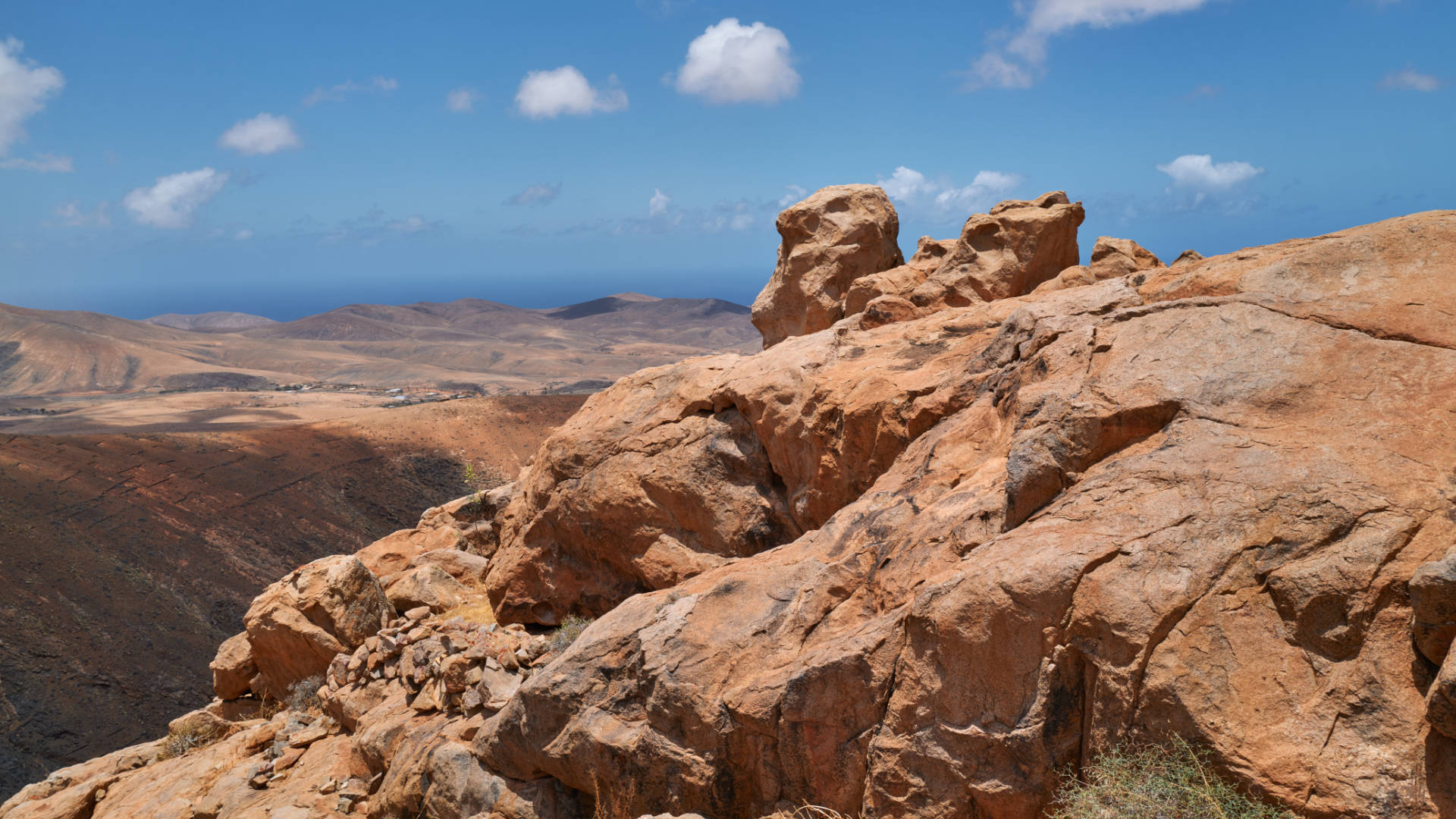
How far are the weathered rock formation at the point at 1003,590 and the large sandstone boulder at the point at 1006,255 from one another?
1.01 metres

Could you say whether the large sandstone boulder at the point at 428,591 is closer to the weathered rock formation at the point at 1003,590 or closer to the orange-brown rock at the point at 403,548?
the orange-brown rock at the point at 403,548

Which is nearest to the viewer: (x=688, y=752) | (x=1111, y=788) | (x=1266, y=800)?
(x=1266, y=800)

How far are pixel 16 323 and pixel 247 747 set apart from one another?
12804 cm

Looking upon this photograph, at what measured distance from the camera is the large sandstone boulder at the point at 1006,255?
39.0 feet

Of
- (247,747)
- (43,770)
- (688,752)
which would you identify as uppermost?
(688,752)

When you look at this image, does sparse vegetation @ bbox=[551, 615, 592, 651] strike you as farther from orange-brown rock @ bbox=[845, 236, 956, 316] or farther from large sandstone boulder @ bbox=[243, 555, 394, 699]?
orange-brown rock @ bbox=[845, 236, 956, 316]

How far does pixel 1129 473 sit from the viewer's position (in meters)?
5.64

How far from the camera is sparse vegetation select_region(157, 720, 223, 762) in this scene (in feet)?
39.1

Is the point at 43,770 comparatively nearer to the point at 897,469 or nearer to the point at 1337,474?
the point at 897,469

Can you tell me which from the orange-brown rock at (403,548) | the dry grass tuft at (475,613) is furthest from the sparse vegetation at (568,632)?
the orange-brown rock at (403,548)

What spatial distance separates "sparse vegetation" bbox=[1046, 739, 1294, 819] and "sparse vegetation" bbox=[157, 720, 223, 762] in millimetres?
11496

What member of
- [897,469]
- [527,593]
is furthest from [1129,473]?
[527,593]

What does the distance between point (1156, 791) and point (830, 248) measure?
1120 cm

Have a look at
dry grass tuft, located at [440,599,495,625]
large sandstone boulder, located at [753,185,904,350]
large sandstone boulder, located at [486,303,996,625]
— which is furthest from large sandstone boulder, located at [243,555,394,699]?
large sandstone boulder, located at [753,185,904,350]
